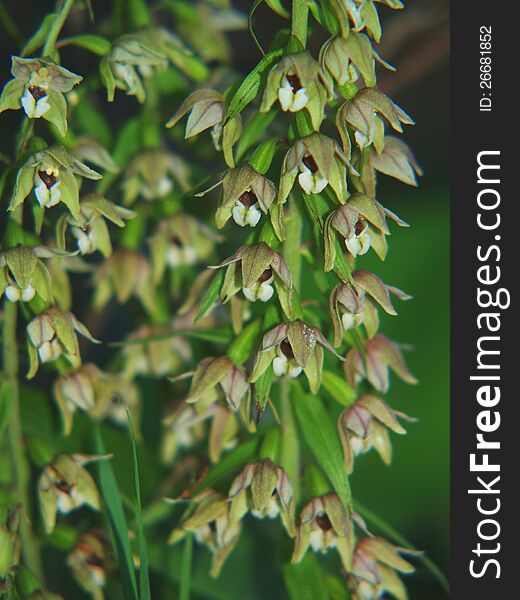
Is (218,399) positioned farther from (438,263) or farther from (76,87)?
(438,263)

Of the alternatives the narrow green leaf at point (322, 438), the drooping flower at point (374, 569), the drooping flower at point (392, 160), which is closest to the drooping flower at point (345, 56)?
the drooping flower at point (392, 160)

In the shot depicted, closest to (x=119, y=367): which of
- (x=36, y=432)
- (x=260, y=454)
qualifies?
(x=36, y=432)

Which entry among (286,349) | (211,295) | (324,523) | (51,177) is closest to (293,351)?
(286,349)

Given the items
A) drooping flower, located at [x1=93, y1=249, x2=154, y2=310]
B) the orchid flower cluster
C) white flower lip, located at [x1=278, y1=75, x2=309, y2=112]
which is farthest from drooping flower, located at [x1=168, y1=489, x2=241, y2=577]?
white flower lip, located at [x1=278, y1=75, x2=309, y2=112]

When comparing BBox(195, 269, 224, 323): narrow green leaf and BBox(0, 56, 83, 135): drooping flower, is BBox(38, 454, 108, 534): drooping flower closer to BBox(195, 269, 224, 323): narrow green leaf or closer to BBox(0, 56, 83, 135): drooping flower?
BBox(195, 269, 224, 323): narrow green leaf

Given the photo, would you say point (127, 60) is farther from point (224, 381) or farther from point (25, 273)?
point (224, 381)
